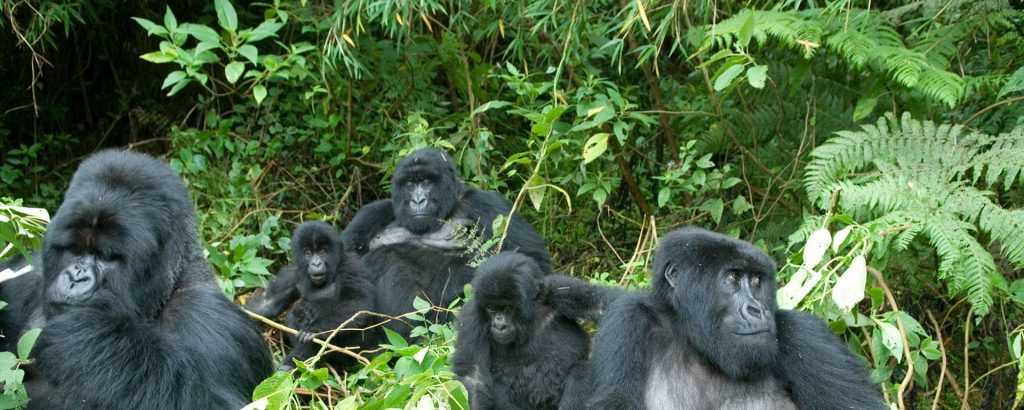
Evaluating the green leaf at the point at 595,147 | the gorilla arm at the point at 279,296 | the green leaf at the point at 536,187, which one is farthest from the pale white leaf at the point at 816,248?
the gorilla arm at the point at 279,296

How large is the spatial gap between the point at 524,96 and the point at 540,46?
0.66m

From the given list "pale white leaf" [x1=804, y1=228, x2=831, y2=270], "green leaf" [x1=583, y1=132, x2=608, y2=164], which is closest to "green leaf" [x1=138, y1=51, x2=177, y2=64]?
"green leaf" [x1=583, y1=132, x2=608, y2=164]

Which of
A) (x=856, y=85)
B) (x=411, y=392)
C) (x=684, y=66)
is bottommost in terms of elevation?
(x=684, y=66)

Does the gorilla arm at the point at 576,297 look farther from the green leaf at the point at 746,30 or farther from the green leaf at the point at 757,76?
the green leaf at the point at 746,30

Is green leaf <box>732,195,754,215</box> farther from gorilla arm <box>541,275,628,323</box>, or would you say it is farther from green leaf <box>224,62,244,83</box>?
green leaf <box>224,62,244,83</box>

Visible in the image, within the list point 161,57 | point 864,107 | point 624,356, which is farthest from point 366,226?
point 624,356

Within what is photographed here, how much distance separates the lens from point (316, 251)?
18.2 feet

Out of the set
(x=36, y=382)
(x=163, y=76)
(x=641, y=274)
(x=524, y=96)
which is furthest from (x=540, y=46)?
(x=36, y=382)

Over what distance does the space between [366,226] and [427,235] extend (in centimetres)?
42

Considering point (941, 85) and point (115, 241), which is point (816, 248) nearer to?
point (941, 85)

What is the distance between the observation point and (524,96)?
611 centimetres

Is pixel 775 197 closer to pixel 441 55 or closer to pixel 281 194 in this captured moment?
pixel 441 55

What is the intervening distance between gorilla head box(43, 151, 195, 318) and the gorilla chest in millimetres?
1670

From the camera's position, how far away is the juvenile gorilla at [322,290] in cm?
534
